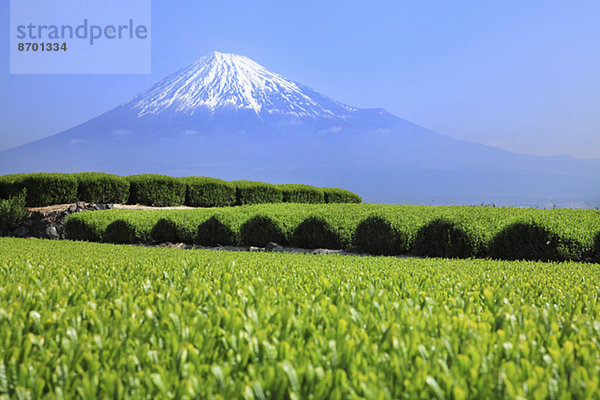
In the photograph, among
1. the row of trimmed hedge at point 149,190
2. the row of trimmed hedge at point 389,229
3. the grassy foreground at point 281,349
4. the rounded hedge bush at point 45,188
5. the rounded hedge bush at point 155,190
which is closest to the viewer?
the grassy foreground at point 281,349

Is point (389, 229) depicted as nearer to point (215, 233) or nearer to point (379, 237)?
point (379, 237)

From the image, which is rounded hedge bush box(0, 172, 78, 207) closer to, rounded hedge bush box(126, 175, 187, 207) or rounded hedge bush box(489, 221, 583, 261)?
rounded hedge bush box(126, 175, 187, 207)

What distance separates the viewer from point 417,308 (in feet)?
9.11

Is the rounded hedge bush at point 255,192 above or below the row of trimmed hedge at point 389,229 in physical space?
above

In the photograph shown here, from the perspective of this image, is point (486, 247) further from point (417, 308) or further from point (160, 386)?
point (160, 386)

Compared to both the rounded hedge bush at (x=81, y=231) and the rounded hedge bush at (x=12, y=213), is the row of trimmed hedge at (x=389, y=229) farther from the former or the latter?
the rounded hedge bush at (x=12, y=213)

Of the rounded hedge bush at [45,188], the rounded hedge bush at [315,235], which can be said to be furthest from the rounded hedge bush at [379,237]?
the rounded hedge bush at [45,188]

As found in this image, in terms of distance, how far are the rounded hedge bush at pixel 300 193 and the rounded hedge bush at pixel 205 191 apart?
3277 mm

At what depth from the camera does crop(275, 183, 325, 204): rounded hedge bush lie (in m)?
24.7

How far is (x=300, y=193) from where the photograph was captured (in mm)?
24875

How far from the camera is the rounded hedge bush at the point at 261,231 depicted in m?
12.2

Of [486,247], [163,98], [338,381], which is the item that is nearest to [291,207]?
[486,247]

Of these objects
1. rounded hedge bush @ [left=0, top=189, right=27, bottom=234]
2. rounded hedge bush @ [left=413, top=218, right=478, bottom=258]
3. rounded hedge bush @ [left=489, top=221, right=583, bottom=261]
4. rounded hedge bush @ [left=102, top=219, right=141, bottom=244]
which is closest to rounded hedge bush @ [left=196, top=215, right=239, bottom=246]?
rounded hedge bush @ [left=102, top=219, right=141, bottom=244]

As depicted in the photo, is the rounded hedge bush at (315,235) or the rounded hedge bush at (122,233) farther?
the rounded hedge bush at (122,233)
